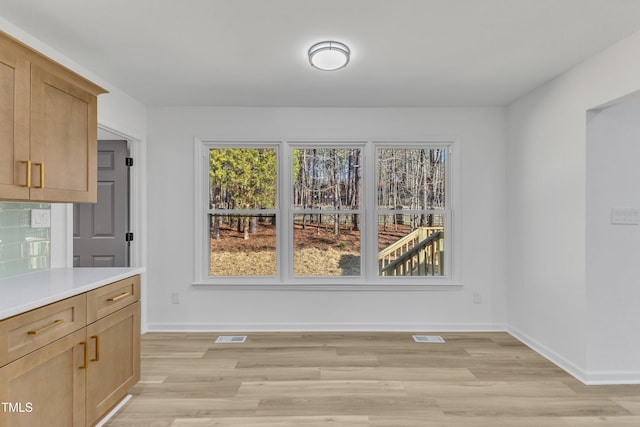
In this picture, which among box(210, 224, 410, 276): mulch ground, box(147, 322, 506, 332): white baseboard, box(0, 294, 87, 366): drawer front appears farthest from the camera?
box(210, 224, 410, 276): mulch ground

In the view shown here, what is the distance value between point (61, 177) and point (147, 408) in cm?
A: 156

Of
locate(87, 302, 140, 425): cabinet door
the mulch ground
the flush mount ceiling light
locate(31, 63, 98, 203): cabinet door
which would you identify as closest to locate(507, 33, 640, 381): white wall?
the mulch ground

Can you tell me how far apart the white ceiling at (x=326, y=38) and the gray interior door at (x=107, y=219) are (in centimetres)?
84

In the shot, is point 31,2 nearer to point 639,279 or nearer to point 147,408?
point 147,408

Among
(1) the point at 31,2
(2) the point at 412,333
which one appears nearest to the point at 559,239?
(2) the point at 412,333

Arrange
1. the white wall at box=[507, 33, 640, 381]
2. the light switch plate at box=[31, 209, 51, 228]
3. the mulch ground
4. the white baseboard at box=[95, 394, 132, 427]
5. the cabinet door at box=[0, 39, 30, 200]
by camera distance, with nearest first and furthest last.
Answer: the cabinet door at box=[0, 39, 30, 200] → the white baseboard at box=[95, 394, 132, 427] → the light switch plate at box=[31, 209, 51, 228] → the white wall at box=[507, 33, 640, 381] → the mulch ground

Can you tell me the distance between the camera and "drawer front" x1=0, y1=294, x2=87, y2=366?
4.83ft

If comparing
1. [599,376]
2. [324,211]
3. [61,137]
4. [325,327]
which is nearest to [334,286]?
[325,327]

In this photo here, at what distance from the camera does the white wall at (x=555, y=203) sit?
265 centimetres

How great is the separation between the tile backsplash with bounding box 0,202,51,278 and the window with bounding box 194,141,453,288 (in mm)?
1548

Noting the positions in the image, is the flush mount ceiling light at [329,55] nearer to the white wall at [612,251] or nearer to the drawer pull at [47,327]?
the white wall at [612,251]

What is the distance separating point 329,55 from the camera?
2514 millimetres

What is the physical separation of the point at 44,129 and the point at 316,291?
2.77 meters

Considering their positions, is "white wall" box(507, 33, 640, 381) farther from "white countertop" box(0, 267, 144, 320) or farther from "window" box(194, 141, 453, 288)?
"white countertop" box(0, 267, 144, 320)
